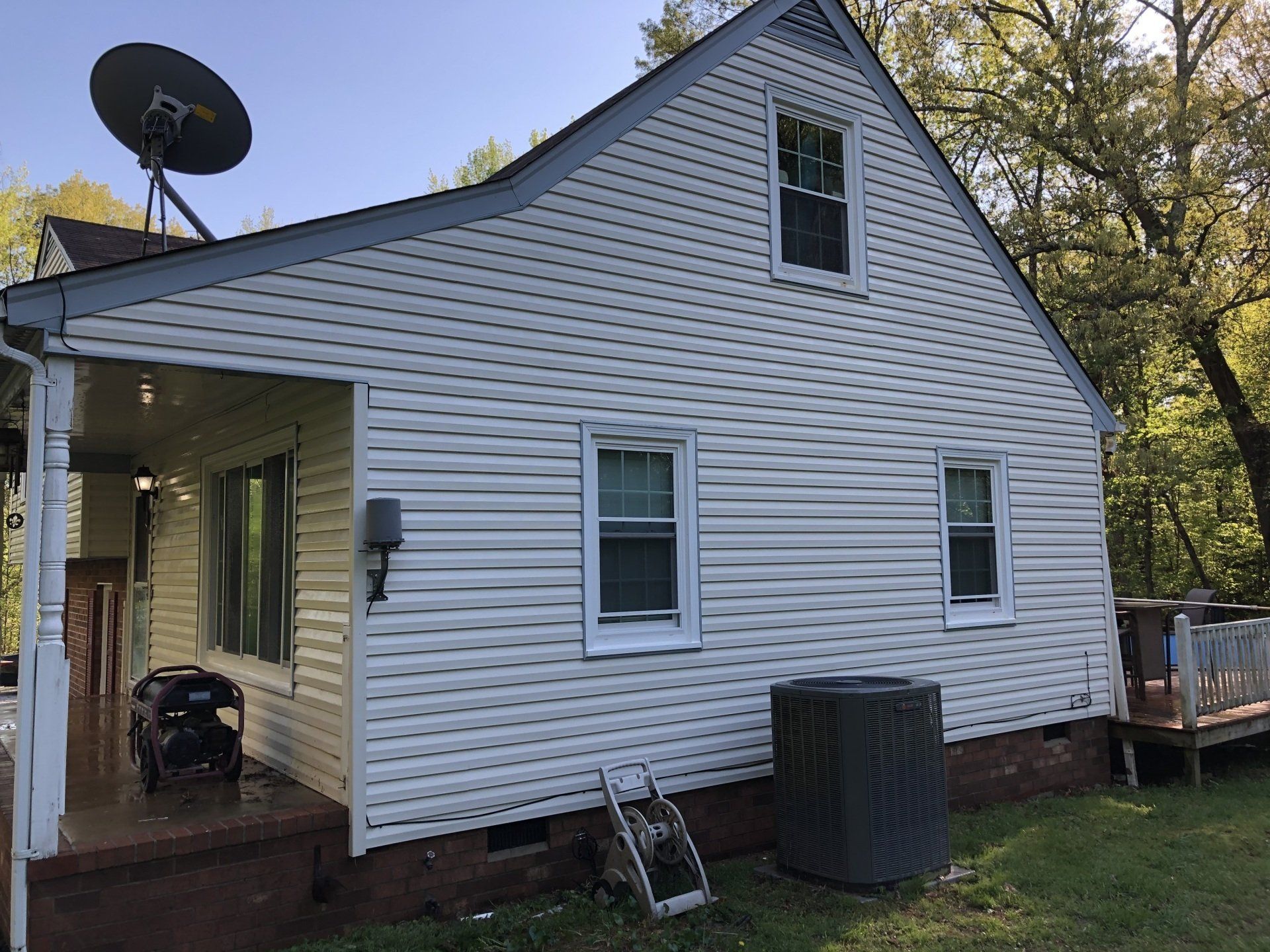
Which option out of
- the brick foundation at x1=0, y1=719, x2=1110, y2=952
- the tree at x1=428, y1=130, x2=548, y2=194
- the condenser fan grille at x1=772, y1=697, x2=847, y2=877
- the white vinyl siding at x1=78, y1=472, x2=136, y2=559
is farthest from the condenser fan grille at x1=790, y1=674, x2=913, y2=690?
the tree at x1=428, y1=130, x2=548, y2=194

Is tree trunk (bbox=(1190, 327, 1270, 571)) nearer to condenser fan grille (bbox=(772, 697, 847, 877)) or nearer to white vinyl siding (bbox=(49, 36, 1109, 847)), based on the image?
white vinyl siding (bbox=(49, 36, 1109, 847))

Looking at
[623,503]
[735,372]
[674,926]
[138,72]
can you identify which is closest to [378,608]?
[623,503]

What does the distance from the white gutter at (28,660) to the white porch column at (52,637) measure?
23 millimetres

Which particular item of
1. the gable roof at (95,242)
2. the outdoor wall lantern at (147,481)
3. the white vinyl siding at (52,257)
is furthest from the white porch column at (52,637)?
the outdoor wall lantern at (147,481)

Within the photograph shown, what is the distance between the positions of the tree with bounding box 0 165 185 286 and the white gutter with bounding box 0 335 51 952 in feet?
81.6

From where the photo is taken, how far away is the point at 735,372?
23.4 ft

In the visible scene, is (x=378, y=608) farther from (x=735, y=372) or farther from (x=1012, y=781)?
(x=1012, y=781)

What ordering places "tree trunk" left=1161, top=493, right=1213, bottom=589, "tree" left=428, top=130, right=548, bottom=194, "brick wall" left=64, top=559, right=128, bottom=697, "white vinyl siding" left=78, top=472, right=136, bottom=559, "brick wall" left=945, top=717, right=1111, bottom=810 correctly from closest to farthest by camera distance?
1. "brick wall" left=945, top=717, right=1111, bottom=810
2. "white vinyl siding" left=78, top=472, right=136, bottom=559
3. "brick wall" left=64, top=559, right=128, bottom=697
4. "tree trunk" left=1161, top=493, right=1213, bottom=589
5. "tree" left=428, top=130, right=548, bottom=194

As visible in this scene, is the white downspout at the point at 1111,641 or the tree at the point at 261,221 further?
the tree at the point at 261,221

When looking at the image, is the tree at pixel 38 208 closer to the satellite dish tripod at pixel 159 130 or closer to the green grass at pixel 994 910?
the satellite dish tripod at pixel 159 130

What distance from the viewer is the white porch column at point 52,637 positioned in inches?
172

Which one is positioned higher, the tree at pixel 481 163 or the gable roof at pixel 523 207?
the tree at pixel 481 163

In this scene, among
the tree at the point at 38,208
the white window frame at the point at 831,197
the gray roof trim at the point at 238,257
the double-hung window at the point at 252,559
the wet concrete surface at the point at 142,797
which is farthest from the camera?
the tree at the point at 38,208

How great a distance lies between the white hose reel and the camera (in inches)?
214
